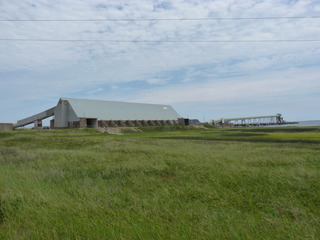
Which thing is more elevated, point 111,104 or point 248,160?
point 111,104

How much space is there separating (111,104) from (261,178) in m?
73.7

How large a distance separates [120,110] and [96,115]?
37.6ft

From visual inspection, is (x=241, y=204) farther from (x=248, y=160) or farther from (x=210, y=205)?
(x=248, y=160)

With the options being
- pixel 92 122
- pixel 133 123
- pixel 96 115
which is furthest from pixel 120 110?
pixel 92 122

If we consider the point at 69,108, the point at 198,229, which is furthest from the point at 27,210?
the point at 69,108

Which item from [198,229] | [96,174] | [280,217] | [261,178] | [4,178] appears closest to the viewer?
[198,229]

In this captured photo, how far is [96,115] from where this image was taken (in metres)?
68.9

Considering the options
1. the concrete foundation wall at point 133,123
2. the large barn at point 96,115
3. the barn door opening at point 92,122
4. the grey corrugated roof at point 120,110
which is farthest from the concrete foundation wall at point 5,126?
the concrete foundation wall at point 133,123

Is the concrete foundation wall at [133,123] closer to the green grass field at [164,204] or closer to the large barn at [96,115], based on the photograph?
the large barn at [96,115]

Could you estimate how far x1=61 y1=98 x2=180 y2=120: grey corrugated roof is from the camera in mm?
68125

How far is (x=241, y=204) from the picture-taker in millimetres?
6910

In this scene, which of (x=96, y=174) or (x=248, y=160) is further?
(x=248, y=160)

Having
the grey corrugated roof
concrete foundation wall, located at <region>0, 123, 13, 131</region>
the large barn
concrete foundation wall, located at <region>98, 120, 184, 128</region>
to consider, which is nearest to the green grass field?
concrete foundation wall, located at <region>0, 123, 13, 131</region>

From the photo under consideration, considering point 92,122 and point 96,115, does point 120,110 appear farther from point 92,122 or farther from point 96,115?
point 92,122
